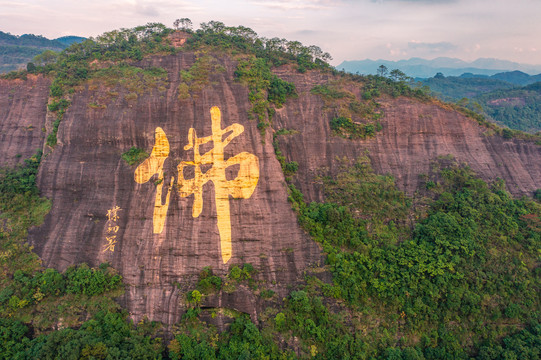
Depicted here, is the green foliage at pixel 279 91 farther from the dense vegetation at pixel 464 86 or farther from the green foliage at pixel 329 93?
the dense vegetation at pixel 464 86

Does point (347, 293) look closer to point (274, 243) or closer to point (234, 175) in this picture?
point (274, 243)

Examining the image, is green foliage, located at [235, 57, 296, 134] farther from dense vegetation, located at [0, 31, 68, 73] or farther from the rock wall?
dense vegetation, located at [0, 31, 68, 73]

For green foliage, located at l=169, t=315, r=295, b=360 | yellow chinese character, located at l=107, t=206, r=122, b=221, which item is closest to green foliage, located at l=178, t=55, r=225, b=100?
yellow chinese character, located at l=107, t=206, r=122, b=221

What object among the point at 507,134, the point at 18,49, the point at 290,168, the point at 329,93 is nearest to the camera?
the point at 290,168

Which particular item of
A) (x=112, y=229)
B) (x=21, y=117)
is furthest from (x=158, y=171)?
(x=21, y=117)

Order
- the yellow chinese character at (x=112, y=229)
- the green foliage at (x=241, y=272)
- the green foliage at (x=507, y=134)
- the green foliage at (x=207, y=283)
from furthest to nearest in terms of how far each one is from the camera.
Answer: the green foliage at (x=507, y=134) < the yellow chinese character at (x=112, y=229) < the green foliage at (x=241, y=272) < the green foliage at (x=207, y=283)

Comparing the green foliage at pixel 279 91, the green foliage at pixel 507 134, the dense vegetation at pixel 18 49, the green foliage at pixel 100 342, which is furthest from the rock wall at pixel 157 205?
the dense vegetation at pixel 18 49

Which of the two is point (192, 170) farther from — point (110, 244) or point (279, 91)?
point (279, 91)
